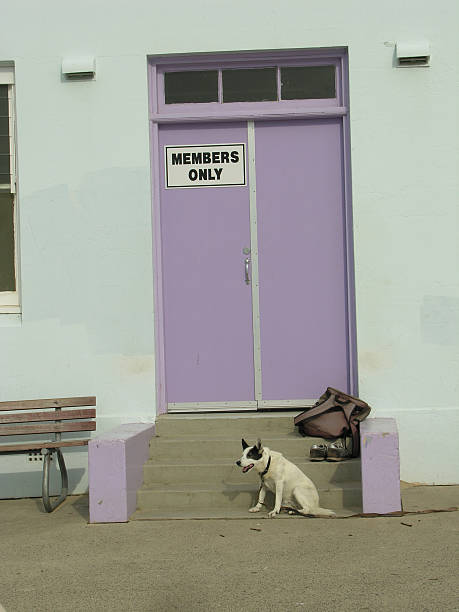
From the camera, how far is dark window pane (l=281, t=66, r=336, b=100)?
8219 millimetres

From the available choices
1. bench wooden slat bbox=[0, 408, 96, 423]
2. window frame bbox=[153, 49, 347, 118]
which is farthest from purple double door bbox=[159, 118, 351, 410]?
bench wooden slat bbox=[0, 408, 96, 423]

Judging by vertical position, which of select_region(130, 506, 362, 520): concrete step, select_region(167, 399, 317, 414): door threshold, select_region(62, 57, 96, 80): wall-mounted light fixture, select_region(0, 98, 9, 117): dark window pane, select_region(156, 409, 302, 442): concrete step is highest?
select_region(62, 57, 96, 80): wall-mounted light fixture

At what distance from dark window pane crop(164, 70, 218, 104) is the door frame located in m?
0.06

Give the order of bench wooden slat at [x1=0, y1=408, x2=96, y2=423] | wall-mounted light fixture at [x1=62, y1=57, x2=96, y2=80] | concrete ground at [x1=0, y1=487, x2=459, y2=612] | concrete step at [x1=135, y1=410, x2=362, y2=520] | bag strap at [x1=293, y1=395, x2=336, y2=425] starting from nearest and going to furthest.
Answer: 1. concrete ground at [x1=0, y1=487, x2=459, y2=612]
2. concrete step at [x1=135, y1=410, x2=362, y2=520]
3. bag strap at [x1=293, y1=395, x2=336, y2=425]
4. bench wooden slat at [x1=0, y1=408, x2=96, y2=423]
5. wall-mounted light fixture at [x1=62, y1=57, x2=96, y2=80]

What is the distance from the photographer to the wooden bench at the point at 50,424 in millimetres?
7371

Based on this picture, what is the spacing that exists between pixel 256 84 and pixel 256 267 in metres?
1.71

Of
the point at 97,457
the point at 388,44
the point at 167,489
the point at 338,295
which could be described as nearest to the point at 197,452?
the point at 167,489

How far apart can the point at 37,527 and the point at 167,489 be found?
3.51 feet

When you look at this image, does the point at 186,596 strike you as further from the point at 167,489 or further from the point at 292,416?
the point at 292,416

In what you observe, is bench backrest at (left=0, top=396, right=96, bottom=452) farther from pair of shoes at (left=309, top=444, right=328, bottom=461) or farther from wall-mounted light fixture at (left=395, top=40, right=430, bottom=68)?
wall-mounted light fixture at (left=395, top=40, right=430, bottom=68)

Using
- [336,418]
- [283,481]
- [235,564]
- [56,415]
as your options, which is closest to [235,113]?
[336,418]

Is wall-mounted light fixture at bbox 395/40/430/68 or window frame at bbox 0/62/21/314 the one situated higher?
wall-mounted light fixture at bbox 395/40/430/68

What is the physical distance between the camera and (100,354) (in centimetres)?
805

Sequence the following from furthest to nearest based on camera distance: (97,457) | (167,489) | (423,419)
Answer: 1. (423,419)
2. (167,489)
3. (97,457)
